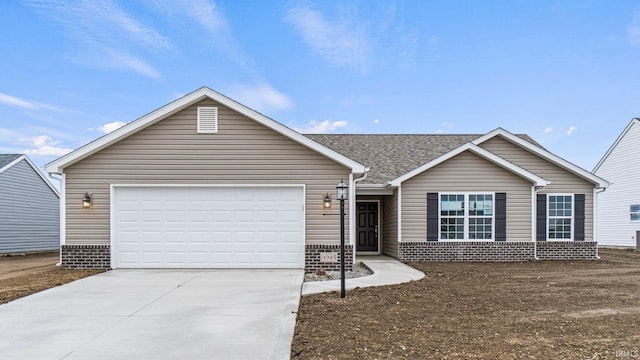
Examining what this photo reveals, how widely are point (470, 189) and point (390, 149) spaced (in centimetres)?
478

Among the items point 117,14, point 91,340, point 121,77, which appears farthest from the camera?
point 121,77

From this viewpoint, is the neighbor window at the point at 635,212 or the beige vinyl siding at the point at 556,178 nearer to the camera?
the beige vinyl siding at the point at 556,178

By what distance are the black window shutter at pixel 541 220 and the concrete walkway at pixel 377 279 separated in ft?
16.3

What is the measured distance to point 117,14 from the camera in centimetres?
1416

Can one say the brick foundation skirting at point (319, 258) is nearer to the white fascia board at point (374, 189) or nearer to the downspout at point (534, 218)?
the white fascia board at point (374, 189)

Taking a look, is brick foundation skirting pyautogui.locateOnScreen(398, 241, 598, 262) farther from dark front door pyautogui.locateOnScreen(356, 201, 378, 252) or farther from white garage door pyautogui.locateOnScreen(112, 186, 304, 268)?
white garage door pyautogui.locateOnScreen(112, 186, 304, 268)

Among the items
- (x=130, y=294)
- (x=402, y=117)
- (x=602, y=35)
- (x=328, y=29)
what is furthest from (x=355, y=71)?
(x=130, y=294)

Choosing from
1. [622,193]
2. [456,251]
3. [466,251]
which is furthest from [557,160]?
[622,193]

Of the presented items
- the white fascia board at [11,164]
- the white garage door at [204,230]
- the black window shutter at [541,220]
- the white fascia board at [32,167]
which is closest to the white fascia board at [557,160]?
the black window shutter at [541,220]

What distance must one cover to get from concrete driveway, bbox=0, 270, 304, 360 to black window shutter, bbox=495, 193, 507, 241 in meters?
7.27

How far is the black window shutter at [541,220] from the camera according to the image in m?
13.5

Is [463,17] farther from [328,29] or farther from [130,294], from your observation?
[130,294]

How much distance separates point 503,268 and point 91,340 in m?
10.3

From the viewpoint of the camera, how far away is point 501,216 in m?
13.1
